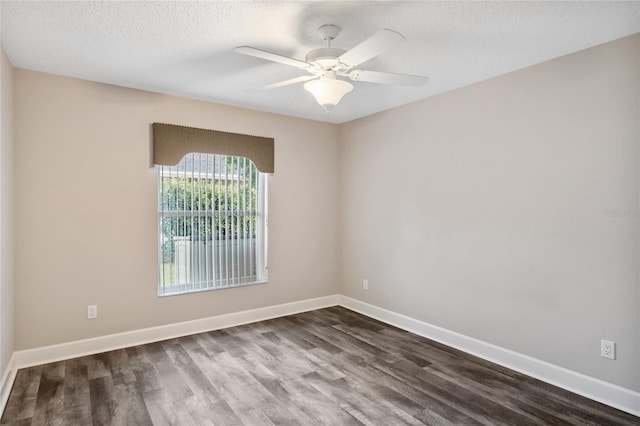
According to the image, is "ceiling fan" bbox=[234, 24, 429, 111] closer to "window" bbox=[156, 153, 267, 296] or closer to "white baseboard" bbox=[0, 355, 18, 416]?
"window" bbox=[156, 153, 267, 296]

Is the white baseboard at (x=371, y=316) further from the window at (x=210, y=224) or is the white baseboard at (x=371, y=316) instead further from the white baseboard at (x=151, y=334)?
the window at (x=210, y=224)

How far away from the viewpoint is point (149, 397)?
256 centimetres

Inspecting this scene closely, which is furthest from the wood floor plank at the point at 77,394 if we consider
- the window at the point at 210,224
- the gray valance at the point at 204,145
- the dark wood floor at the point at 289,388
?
the gray valance at the point at 204,145

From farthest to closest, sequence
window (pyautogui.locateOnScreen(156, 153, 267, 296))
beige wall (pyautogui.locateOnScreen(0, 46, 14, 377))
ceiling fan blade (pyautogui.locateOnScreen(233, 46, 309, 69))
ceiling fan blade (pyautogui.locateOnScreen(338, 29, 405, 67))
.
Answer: window (pyautogui.locateOnScreen(156, 153, 267, 296)), beige wall (pyautogui.locateOnScreen(0, 46, 14, 377)), ceiling fan blade (pyautogui.locateOnScreen(233, 46, 309, 69)), ceiling fan blade (pyautogui.locateOnScreen(338, 29, 405, 67))

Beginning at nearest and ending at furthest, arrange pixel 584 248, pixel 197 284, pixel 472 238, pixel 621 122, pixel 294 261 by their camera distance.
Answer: pixel 621 122, pixel 584 248, pixel 472 238, pixel 197 284, pixel 294 261

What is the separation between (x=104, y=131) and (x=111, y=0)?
5.48 ft

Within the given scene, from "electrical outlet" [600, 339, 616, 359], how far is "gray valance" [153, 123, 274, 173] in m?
3.40

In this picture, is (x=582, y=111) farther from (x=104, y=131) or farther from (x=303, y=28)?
(x=104, y=131)

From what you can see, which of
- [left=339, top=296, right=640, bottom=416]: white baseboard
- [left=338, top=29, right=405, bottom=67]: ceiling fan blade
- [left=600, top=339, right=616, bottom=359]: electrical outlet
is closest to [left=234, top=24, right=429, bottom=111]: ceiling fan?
[left=338, top=29, right=405, bottom=67]: ceiling fan blade

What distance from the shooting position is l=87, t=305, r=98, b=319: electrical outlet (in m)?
3.30

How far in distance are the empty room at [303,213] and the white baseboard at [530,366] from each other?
Result: 2cm

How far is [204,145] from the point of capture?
387 centimetres

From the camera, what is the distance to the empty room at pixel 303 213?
2336 millimetres

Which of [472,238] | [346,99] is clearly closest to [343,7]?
[346,99]
